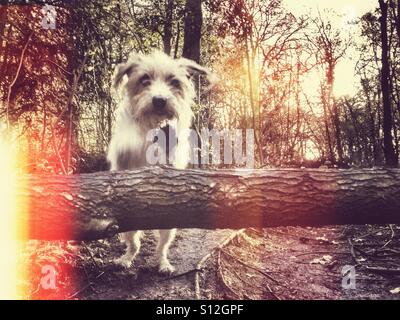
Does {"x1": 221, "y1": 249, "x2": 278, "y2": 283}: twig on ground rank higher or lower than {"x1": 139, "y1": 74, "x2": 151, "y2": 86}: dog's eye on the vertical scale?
lower

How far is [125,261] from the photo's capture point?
5262 millimetres

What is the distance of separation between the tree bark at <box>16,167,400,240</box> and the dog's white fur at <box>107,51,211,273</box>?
4.82ft

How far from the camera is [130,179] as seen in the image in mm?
3664

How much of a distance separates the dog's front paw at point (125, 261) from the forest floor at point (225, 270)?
67mm

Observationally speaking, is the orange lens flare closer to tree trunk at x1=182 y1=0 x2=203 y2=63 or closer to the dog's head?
the dog's head

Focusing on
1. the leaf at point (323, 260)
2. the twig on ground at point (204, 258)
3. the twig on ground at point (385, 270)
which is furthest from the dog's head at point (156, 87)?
the twig on ground at point (385, 270)

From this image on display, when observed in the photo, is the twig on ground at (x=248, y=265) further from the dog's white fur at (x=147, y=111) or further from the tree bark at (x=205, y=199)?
the tree bark at (x=205, y=199)

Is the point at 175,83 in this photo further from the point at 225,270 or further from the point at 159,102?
the point at 225,270

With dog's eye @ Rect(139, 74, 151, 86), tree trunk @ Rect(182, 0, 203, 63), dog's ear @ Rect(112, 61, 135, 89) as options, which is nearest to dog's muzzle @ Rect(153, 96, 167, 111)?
dog's eye @ Rect(139, 74, 151, 86)

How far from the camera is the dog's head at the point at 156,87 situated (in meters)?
5.14

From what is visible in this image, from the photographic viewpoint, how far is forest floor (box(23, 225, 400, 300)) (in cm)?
454
